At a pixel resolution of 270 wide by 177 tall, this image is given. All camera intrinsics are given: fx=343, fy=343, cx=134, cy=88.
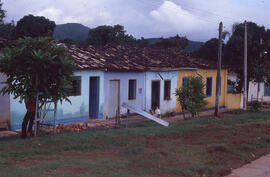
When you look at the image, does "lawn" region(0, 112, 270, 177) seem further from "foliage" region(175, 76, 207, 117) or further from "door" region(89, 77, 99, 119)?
"door" region(89, 77, 99, 119)

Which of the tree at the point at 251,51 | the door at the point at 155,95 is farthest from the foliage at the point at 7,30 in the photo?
the tree at the point at 251,51

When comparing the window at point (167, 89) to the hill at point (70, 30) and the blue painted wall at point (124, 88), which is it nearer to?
the blue painted wall at point (124, 88)

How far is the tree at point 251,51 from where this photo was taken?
955 inches

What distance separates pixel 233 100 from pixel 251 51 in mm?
3812

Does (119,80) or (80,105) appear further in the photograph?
(119,80)

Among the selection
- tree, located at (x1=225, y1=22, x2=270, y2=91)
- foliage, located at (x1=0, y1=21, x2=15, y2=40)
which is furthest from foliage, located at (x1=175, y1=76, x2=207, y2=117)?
foliage, located at (x1=0, y1=21, x2=15, y2=40)

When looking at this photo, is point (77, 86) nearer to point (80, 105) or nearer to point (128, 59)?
point (80, 105)

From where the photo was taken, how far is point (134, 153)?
310 inches

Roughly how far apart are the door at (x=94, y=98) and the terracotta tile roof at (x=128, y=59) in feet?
2.86

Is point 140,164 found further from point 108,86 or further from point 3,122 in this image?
point 108,86

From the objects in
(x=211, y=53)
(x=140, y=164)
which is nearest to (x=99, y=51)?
(x=140, y=164)

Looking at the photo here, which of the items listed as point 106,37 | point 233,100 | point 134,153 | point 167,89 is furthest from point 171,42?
point 134,153

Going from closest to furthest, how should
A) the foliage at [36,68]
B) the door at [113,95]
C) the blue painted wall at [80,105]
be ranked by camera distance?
the foliage at [36,68]
the blue painted wall at [80,105]
the door at [113,95]

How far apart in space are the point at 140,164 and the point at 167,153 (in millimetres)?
1164
